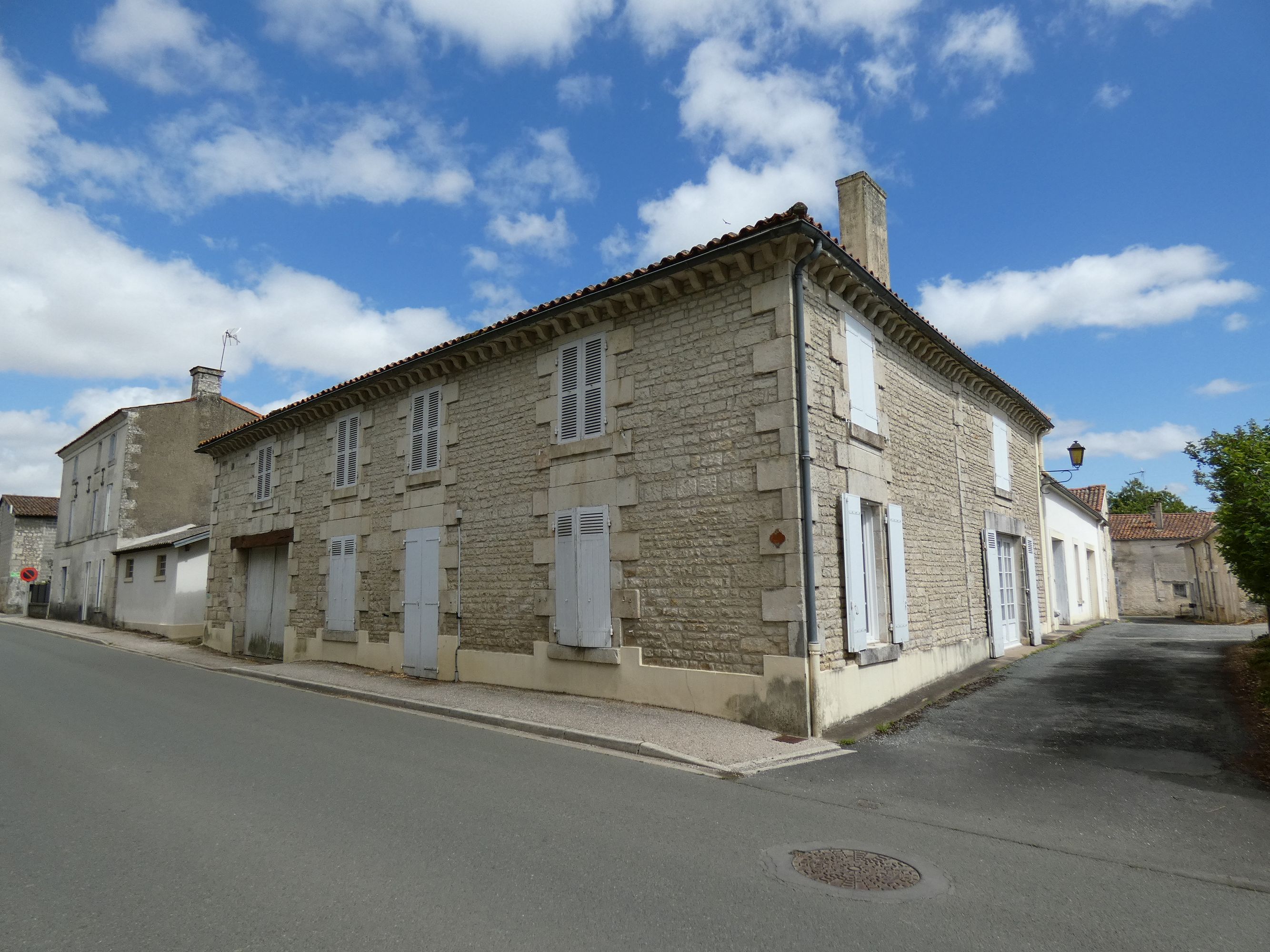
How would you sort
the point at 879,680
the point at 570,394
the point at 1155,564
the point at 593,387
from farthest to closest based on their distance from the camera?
the point at 1155,564
the point at 570,394
the point at 593,387
the point at 879,680

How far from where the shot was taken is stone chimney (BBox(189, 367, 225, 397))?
26359 millimetres

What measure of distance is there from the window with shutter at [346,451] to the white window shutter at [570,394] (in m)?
5.60

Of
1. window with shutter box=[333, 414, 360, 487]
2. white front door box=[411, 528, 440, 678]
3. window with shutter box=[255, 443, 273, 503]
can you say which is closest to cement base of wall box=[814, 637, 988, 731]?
white front door box=[411, 528, 440, 678]

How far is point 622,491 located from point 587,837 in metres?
5.17

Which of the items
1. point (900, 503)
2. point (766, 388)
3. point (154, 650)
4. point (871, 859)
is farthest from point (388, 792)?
point (154, 650)

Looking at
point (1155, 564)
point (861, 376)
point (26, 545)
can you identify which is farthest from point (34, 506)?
point (1155, 564)

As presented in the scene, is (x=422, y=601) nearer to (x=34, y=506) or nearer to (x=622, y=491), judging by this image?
(x=622, y=491)

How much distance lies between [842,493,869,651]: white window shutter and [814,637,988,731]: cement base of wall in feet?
1.05

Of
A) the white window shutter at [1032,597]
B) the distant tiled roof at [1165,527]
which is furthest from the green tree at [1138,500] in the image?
the white window shutter at [1032,597]

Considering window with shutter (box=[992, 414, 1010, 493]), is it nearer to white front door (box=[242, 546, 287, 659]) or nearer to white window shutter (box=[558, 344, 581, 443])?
white window shutter (box=[558, 344, 581, 443])

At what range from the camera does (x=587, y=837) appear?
4.47 m

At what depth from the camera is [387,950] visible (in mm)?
3057

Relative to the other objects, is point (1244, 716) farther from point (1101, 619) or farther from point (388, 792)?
point (1101, 619)

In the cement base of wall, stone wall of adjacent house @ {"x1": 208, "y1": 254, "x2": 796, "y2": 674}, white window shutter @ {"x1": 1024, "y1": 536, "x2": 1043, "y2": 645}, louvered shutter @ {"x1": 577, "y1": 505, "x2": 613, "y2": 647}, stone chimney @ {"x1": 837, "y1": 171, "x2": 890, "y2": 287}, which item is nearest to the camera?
the cement base of wall
